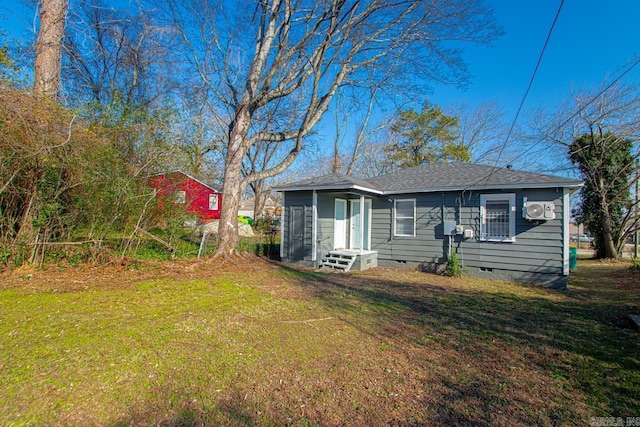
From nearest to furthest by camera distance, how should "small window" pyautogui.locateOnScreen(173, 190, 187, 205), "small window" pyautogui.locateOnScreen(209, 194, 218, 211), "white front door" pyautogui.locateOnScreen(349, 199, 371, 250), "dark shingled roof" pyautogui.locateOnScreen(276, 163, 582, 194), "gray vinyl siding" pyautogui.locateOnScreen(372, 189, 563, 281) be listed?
"gray vinyl siding" pyautogui.locateOnScreen(372, 189, 563, 281)
"dark shingled roof" pyautogui.locateOnScreen(276, 163, 582, 194)
"small window" pyautogui.locateOnScreen(173, 190, 187, 205)
"white front door" pyautogui.locateOnScreen(349, 199, 371, 250)
"small window" pyautogui.locateOnScreen(209, 194, 218, 211)

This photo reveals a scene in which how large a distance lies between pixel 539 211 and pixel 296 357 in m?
7.39

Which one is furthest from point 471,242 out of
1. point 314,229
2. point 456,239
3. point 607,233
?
point 607,233

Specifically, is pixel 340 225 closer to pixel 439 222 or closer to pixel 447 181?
pixel 439 222

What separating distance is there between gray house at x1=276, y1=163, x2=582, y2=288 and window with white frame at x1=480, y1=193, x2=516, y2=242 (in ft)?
0.08

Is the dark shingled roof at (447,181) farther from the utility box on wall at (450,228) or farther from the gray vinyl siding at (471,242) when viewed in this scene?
the utility box on wall at (450,228)

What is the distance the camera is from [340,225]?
10766 millimetres

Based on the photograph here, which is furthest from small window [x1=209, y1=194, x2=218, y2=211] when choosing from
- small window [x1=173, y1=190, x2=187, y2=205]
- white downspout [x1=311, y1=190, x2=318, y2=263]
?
white downspout [x1=311, y1=190, x2=318, y2=263]

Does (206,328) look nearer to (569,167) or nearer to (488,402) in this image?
(488,402)

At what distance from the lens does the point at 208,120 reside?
16.9 meters

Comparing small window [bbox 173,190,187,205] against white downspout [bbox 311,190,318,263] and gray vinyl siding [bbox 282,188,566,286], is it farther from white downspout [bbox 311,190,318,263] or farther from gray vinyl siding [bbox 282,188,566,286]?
white downspout [bbox 311,190,318,263]

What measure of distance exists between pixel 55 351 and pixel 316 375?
100 inches

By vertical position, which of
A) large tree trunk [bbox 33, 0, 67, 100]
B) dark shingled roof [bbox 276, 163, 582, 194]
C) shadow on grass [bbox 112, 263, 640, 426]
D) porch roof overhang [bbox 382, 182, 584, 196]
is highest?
large tree trunk [bbox 33, 0, 67, 100]

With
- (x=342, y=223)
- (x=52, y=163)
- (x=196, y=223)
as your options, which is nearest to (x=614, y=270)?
(x=342, y=223)

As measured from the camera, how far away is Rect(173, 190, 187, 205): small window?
322 inches
